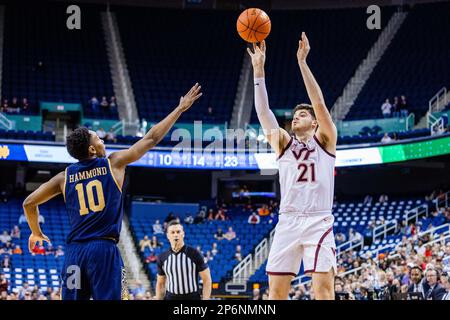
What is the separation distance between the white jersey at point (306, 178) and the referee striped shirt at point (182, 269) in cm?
270

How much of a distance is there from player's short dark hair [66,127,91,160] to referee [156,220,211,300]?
3.19 metres

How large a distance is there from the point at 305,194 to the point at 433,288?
5773 mm

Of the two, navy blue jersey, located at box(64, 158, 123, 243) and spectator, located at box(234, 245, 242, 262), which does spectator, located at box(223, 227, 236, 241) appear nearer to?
spectator, located at box(234, 245, 242, 262)

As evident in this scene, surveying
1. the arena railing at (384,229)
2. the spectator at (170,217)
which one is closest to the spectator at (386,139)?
the arena railing at (384,229)

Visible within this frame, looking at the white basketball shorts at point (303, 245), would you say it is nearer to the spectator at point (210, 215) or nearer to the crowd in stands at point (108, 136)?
the crowd in stands at point (108, 136)

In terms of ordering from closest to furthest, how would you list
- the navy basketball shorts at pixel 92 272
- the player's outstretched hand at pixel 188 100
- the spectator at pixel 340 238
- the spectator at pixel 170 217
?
the navy basketball shorts at pixel 92 272 → the player's outstretched hand at pixel 188 100 → the spectator at pixel 340 238 → the spectator at pixel 170 217

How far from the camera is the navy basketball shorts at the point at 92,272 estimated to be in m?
6.02

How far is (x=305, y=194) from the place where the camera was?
6777 mm

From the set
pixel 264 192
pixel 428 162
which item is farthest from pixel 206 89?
pixel 428 162

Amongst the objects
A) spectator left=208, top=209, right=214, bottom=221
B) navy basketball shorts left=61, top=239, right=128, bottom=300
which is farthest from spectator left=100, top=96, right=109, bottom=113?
navy basketball shorts left=61, top=239, right=128, bottom=300

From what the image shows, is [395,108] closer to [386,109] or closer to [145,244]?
[386,109]

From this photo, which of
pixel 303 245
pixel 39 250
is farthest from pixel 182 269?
pixel 39 250

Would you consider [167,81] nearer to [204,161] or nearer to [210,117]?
[210,117]
